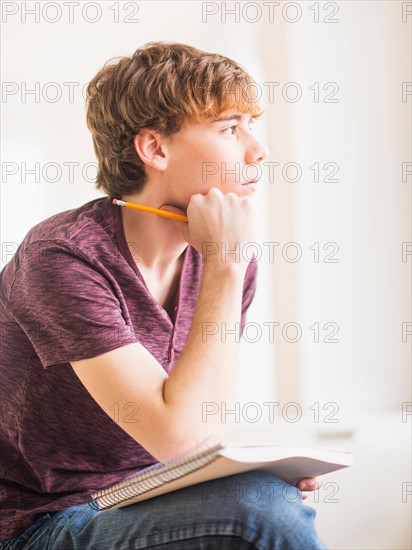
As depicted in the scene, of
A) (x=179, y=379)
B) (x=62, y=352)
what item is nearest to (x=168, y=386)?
(x=179, y=379)

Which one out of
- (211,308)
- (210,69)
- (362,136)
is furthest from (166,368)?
(362,136)

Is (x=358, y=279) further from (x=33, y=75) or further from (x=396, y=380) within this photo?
(x=33, y=75)

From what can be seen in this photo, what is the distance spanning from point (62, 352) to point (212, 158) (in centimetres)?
41

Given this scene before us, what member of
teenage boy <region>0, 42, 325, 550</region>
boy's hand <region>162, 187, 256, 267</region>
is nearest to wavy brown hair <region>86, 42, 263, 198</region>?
teenage boy <region>0, 42, 325, 550</region>

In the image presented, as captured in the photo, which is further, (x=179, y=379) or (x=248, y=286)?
(x=248, y=286)

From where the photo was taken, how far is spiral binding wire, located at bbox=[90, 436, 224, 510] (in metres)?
0.86

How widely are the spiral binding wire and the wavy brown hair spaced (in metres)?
0.56

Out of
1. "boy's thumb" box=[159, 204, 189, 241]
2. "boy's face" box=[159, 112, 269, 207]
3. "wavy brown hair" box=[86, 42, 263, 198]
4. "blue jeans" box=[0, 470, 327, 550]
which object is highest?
"wavy brown hair" box=[86, 42, 263, 198]

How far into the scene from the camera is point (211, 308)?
114cm

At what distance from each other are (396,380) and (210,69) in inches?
41.6

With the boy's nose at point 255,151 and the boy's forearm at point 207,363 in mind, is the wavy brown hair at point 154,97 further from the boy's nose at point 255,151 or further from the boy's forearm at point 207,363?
the boy's forearm at point 207,363

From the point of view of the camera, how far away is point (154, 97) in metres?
1.28

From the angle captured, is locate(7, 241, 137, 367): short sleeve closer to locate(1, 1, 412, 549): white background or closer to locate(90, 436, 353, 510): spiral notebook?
locate(90, 436, 353, 510): spiral notebook

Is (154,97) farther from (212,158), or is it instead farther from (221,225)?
(221,225)
